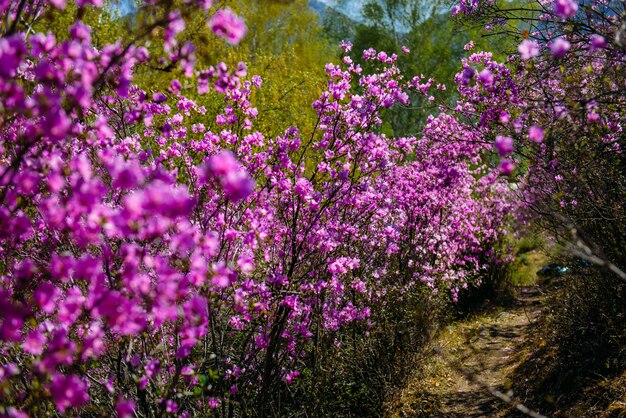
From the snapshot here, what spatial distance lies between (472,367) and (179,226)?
595 centimetres

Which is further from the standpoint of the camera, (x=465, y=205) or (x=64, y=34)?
(x=64, y=34)

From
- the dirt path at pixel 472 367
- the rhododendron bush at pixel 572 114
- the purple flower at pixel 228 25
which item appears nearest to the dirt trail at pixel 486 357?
the dirt path at pixel 472 367

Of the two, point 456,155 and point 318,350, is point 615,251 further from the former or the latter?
point 318,350

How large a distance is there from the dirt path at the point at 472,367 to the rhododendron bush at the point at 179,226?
1.15 meters

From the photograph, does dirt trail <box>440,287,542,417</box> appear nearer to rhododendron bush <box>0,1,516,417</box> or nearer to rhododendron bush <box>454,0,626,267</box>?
rhododendron bush <box>0,1,516,417</box>

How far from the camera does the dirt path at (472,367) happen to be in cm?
559

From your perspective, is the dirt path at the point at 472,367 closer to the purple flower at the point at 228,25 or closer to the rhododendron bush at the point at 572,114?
the rhododendron bush at the point at 572,114

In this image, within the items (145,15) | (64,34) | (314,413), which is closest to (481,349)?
(314,413)

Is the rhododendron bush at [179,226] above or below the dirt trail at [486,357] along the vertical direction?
above

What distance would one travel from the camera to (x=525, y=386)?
17.9 feet

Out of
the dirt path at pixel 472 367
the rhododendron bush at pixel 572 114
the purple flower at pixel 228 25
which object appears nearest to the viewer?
the purple flower at pixel 228 25

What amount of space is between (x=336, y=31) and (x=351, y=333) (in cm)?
3091

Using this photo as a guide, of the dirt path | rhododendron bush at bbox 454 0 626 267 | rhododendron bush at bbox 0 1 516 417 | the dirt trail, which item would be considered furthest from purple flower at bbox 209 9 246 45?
the dirt trail

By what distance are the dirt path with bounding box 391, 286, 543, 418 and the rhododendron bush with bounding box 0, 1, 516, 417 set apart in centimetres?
115
